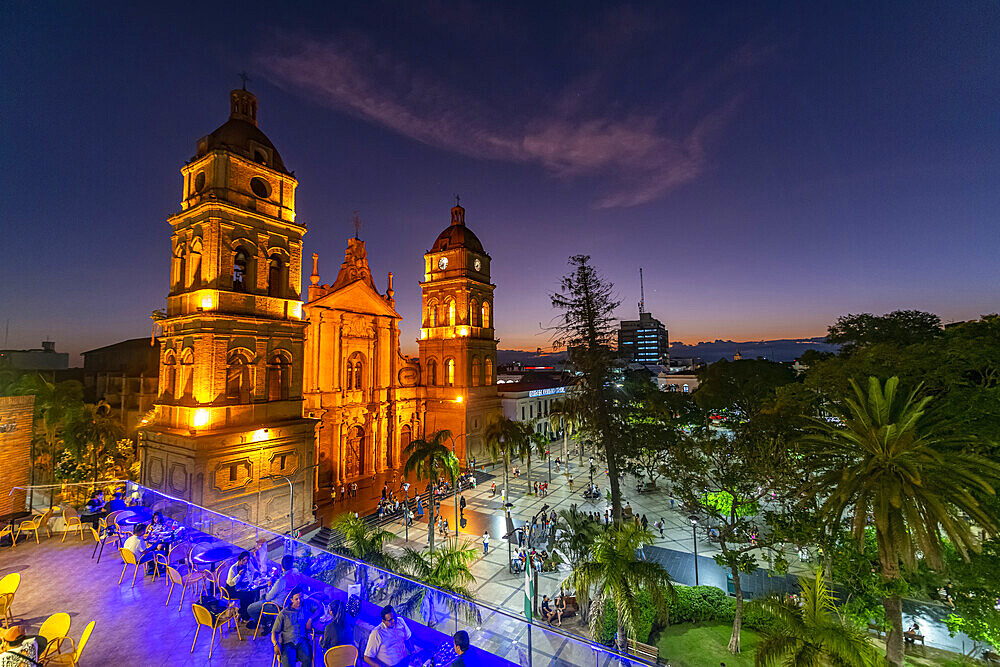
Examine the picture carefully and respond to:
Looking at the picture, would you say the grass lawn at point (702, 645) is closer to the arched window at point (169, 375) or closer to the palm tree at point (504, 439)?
the palm tree at point (504, 439)

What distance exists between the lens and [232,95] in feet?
82.5

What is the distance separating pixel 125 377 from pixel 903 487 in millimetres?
60130

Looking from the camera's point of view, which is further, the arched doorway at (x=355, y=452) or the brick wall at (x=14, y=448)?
the arched doorway at (x=355, y=452)

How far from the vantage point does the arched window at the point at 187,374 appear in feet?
70.8

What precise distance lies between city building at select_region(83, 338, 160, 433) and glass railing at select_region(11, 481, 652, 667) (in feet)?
111

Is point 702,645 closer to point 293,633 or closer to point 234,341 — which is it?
point 293,633

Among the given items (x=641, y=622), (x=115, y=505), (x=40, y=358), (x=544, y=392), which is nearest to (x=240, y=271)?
(x=115, y=505)

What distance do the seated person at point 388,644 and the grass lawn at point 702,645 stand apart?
40.5ft

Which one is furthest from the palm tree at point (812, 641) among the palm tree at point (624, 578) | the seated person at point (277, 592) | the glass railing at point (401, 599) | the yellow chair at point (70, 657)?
the yellow chair at point (70, 657)

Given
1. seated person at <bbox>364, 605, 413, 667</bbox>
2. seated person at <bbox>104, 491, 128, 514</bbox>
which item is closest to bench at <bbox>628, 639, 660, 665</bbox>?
seated person at <bbox>364, 605, 413, 667</bbox>

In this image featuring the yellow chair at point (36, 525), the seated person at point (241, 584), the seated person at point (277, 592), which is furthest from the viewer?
the yellow chair at point (36, 525)

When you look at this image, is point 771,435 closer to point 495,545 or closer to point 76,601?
point 495,545

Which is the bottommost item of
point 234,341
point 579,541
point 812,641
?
point 579,541

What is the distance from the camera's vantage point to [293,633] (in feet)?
24.1
